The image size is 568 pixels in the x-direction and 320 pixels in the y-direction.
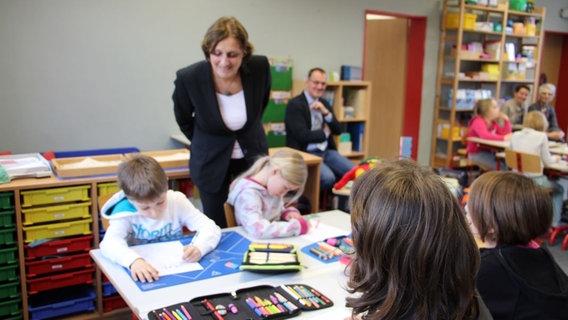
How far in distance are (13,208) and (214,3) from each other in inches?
110

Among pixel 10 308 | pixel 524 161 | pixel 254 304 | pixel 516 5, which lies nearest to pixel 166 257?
pixel 254 304

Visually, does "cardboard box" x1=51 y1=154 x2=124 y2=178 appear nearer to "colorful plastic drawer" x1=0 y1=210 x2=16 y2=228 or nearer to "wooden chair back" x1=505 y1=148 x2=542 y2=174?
"colorful plastic drawer" x1=0 y1=210 x2=16 y2=228

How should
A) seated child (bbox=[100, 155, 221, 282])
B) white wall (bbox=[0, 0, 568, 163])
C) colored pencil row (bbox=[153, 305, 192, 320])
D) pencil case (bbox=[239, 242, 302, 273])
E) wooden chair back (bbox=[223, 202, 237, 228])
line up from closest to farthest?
colored pencil row (bbox=[153, 305, 192, 320]), pencil case (bbox=[239, 242, 302, 273]), seated child (bbox=[100, 155, 221, 282]), wooden chair back (bbox=[223, 202, 237, 228]), white wall (bbox=[0, 0, 568, 163])

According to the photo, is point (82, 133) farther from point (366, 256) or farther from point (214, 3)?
point (366, 256)

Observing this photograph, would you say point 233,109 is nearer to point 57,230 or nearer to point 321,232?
point 321,232

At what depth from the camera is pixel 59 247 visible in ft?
8.73

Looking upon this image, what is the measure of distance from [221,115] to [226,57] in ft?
1.08

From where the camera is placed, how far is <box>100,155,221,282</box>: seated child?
1811mm

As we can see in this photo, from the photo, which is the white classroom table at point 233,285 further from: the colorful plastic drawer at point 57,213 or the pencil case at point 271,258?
the colorful plastic drawer at point 57,213

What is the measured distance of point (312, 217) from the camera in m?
2.42

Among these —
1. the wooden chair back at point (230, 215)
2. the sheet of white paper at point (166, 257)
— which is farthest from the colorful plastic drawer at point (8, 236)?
the wooden chair back at point (230, 215)

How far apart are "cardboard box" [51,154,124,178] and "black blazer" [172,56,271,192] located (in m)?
0.56

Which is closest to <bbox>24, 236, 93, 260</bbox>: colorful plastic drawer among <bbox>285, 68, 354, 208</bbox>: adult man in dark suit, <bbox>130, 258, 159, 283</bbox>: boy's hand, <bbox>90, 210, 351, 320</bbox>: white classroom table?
<bbox>90, 210, 351, 320</bbox>: white classroom table

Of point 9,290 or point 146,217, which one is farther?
point 9,290
